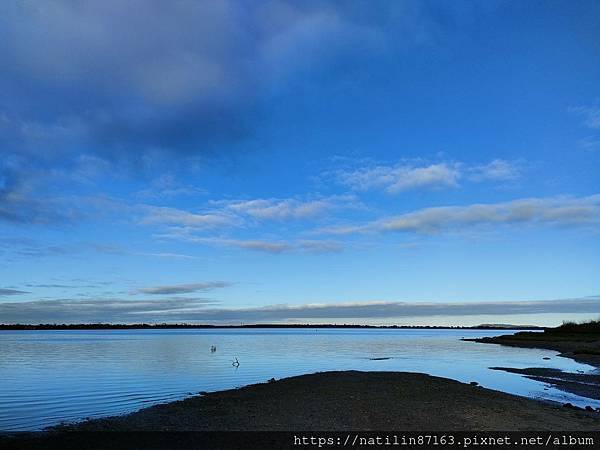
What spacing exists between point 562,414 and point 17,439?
2292 centimetres

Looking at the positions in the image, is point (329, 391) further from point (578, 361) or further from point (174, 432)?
point (578, 361)

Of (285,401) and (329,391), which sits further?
(329,391)

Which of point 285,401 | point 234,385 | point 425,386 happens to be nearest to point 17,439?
point 285,401

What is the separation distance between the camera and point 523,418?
2017cm

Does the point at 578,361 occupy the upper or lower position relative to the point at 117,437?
lower

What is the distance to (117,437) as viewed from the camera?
675 inches

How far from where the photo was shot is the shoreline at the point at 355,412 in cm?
1883

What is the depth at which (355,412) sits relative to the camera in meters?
21.6

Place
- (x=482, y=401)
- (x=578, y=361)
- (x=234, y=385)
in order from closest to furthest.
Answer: (x=482, y=401), (x=234, y=385), (x=578, y=361)

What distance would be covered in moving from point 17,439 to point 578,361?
5983 centimetres

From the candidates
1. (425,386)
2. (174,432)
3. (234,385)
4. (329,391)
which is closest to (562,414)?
(425,386)

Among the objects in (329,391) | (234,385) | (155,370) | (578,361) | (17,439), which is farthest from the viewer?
(578,361)

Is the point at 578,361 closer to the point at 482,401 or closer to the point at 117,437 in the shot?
the point at 482,401

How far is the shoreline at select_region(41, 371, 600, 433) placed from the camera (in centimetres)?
1883
